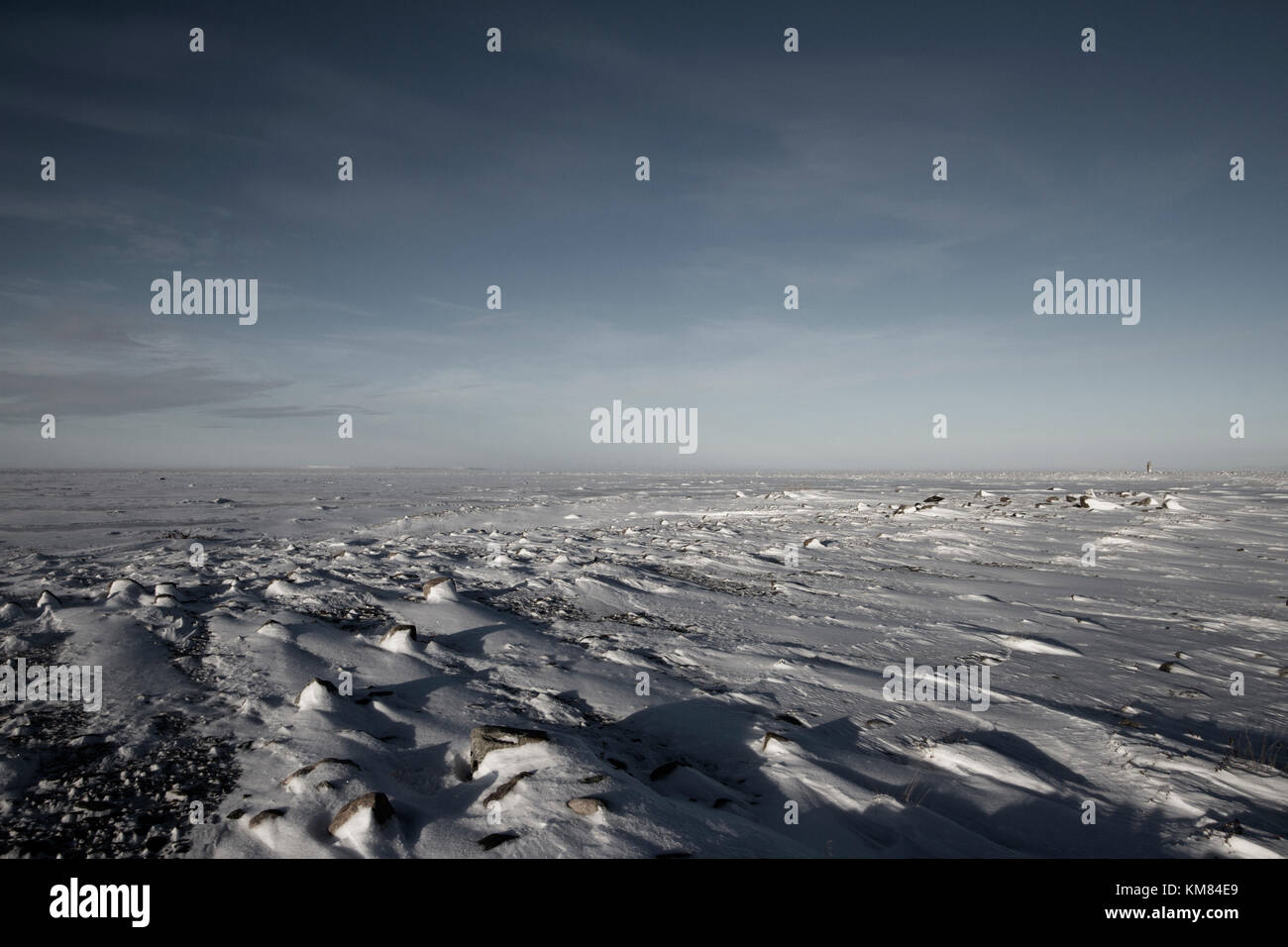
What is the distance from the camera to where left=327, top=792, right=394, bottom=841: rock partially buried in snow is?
7.11ft

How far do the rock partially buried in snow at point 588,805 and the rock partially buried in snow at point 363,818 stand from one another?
749 mm

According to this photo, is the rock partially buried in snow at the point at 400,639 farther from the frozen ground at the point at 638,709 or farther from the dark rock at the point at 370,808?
the dark rock at the point at 370,808

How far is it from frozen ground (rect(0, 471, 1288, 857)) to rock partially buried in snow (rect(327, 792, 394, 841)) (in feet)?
0.04

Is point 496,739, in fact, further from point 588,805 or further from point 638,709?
point 638,709

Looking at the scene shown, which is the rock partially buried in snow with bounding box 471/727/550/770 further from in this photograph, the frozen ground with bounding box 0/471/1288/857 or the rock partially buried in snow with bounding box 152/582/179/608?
the rock partially buried in snow with bounding box 152/582/179/608

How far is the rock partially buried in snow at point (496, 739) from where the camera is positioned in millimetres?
2826

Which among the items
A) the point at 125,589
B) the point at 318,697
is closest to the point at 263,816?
the point at 318,697

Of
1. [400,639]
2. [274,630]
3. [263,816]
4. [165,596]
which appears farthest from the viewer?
[165,596]

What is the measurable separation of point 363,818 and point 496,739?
2.54 ft

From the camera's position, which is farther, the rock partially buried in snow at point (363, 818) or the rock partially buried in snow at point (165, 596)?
the rock partially buried in snow at point (165, 596)

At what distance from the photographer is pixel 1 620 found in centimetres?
501

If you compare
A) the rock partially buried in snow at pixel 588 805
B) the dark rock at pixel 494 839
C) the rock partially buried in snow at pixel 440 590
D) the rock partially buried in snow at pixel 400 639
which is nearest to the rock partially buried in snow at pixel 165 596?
the rock partially buried in snow at pixel 440 590

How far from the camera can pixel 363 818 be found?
219cm
